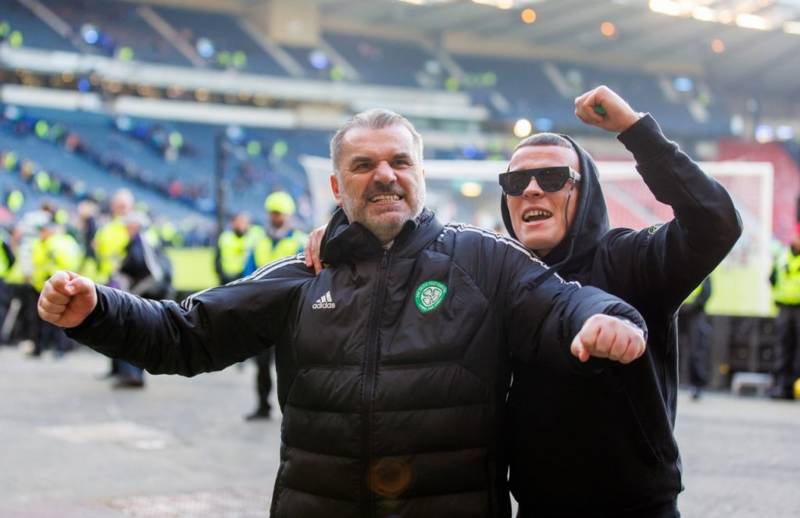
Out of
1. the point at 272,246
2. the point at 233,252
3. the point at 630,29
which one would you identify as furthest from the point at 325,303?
the point at 630,29

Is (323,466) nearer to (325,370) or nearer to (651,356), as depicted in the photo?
(325,370)

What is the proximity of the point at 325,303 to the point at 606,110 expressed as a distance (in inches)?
36.3

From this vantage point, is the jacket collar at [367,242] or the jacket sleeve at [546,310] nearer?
the jacket sleeve at [546,310]

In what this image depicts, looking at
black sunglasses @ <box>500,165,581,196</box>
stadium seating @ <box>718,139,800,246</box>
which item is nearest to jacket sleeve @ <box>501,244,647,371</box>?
black sunglasses @ <box>500,165,581,196</box>

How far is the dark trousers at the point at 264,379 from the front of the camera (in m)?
9.98

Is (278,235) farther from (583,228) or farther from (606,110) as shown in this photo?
(606,110)

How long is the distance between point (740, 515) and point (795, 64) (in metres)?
56.2

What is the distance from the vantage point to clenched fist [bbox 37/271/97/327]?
9.37ft

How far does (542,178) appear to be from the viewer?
3.37 m

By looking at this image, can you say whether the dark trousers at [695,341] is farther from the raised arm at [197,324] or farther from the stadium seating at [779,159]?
the stadium seating at [779,159]

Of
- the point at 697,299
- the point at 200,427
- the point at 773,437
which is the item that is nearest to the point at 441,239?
the point at 200,427

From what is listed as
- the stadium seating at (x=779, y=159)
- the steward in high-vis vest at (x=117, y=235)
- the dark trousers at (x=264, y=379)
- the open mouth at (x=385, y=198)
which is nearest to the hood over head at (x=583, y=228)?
the open mouth at (x=385, y=198)

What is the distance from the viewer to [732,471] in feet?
26.6

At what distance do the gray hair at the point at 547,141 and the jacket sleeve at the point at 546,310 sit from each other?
0.55 m
